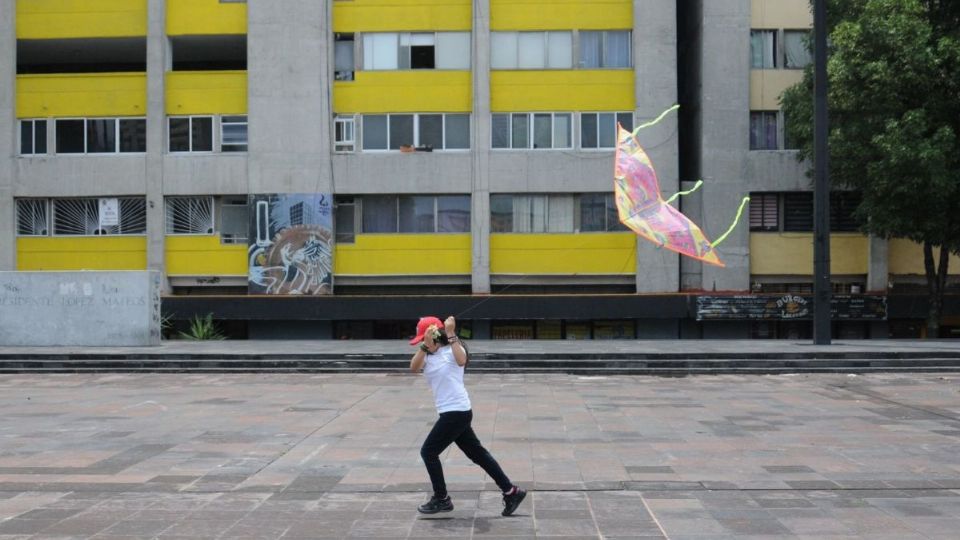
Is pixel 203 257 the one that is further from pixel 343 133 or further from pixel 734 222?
pixel 734 222

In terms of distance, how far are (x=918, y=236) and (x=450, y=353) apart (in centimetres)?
2265

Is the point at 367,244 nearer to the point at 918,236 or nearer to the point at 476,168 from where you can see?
the point at 476,168

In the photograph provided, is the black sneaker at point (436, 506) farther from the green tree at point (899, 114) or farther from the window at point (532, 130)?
the window at point (532, 130)

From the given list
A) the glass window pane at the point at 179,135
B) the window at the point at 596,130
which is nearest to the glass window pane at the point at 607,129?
the window at the point at 596,130

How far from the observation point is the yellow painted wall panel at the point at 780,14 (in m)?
30.8

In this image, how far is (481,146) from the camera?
31.0 meters

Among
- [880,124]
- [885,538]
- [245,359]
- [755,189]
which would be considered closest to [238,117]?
[245,359]

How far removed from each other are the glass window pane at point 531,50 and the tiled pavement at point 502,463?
16.8 meters

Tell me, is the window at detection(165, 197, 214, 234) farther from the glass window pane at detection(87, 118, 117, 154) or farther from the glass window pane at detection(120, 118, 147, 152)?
the glass window pane at detection(87, 118, 117, 154)

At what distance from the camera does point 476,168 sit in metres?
31.1

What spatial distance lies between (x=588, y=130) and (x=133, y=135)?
1619 cm

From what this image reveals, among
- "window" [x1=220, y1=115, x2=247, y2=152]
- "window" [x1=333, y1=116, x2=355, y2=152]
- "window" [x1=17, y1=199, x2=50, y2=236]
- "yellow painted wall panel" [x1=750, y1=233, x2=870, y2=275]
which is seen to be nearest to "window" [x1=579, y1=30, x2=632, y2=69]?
"yellow painted wall panel" [x1=750, y1=233, x2=870, y2=275]

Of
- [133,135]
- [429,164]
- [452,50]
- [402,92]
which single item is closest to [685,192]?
[429,164]

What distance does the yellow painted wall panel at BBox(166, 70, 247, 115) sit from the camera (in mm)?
31531
